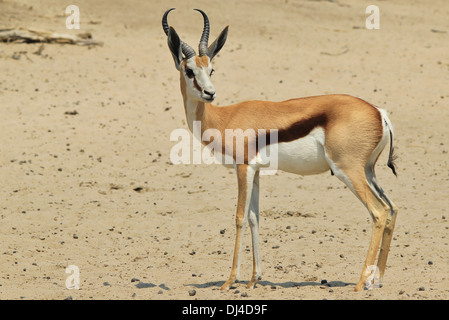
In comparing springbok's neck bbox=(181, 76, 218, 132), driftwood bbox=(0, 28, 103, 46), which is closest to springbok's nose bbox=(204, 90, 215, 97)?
springbok's neck bbox=(181, 76, 218, 132)

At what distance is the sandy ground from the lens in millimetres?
7957

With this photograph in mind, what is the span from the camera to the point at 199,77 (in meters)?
7.19

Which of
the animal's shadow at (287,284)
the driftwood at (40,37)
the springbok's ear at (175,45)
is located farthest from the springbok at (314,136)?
the driftwood at (40,37)

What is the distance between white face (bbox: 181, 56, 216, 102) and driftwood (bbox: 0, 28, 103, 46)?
913 centimetres

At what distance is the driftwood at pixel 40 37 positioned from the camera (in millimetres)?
15738

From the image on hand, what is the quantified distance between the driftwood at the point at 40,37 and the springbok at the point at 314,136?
29.5 feet

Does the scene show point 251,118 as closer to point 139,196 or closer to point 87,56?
point 139,196

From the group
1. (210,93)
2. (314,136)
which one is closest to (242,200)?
(314,136)

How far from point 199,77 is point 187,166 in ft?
15.6

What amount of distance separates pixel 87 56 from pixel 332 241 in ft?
27.1

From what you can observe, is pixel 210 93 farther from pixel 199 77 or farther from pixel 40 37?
pixel 40 37

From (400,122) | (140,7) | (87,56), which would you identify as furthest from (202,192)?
(140,7)

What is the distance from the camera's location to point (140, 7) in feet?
60.8

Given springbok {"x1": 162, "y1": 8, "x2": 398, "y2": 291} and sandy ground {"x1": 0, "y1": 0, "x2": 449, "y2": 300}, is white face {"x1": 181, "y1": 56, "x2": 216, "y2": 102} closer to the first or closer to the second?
springbok {"x1": 162, "y1": 8, "x2": 398, "y2": 291}
